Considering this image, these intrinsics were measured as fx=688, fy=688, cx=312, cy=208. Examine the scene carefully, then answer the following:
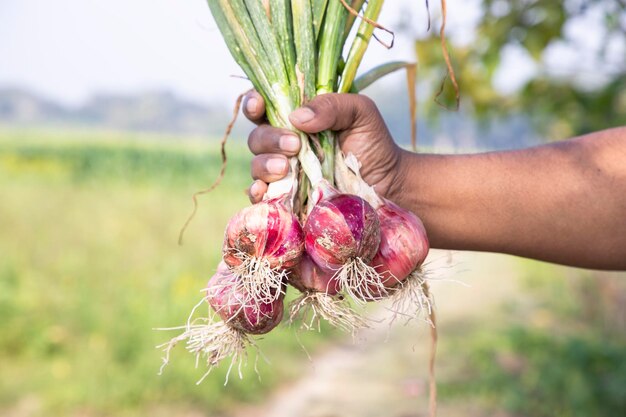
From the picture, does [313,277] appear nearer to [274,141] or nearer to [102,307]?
[274,141]

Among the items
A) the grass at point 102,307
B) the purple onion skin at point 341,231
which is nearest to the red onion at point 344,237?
the purple onion skin at point 341,231

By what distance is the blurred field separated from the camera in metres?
4.35

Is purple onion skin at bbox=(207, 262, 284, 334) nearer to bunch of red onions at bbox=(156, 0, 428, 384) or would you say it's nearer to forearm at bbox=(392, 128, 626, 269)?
bunch of red onions at bbox=(156, 0, 428, 384)

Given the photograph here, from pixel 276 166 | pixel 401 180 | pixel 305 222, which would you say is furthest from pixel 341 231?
pixel 401 180

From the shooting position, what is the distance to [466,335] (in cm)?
640

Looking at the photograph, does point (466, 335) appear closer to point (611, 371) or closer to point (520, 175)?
point (611, 371)

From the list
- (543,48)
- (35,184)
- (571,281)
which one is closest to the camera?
(543,48)

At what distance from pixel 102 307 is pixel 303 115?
4.45 meters

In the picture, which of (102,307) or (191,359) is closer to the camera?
(191,359)

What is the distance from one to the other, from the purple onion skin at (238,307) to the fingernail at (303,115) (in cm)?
36

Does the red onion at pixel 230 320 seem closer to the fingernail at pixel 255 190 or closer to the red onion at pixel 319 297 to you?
the red onion at pixel 319 297

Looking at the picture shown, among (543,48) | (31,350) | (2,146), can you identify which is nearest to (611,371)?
(543,48)

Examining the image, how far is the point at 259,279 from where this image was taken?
1.41 meters

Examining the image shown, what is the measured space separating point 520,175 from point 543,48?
1.27 meters
